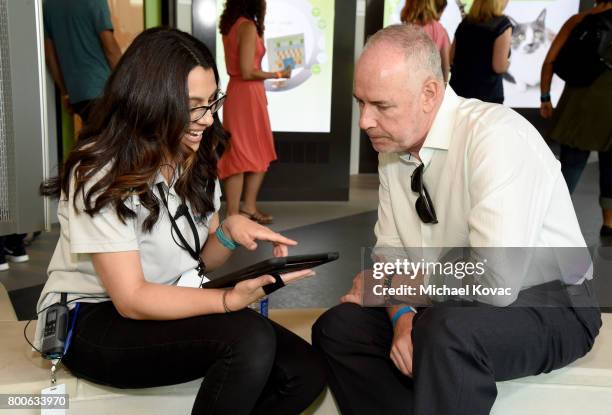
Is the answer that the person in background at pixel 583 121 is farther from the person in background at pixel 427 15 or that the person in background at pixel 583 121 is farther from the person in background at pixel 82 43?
the person in background at pixel 82 43

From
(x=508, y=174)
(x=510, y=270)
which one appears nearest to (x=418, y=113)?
(x=508, y=174)

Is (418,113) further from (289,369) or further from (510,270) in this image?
(289,369)

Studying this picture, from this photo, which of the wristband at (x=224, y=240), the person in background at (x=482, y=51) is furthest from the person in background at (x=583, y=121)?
the wristband at (x=224, y=240)

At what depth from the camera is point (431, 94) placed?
1661mm

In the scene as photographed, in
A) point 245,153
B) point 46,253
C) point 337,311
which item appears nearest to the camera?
point 337,311

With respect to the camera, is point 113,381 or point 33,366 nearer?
point 113,381

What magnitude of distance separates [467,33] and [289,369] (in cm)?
313

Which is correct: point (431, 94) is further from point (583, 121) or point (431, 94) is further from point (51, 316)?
point (583, 121)

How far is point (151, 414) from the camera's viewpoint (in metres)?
1.72

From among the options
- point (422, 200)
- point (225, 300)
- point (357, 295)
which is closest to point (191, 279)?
point (225, 300)

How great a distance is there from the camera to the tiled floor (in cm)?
316

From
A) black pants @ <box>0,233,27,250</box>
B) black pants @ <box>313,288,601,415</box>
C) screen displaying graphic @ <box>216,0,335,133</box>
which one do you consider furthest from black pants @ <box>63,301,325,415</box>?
screen displaying graphic @ <box>216,0,335,133</box>

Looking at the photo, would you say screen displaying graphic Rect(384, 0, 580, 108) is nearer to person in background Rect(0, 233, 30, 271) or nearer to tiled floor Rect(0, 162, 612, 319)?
tiled floor Rect(0, 162, 612, 319)

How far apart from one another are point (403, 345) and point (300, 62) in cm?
434
